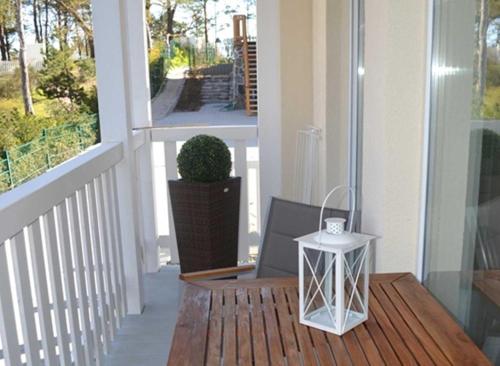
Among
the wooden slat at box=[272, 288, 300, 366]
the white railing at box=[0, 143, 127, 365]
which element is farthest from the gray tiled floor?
the wooden slat at box=[272, 288, 300, 366]

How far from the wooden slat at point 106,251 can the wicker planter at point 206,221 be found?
670mm

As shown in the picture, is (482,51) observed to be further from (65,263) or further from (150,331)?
(150,331)

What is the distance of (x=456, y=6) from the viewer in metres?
1.48

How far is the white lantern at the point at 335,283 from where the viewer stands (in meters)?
1.38

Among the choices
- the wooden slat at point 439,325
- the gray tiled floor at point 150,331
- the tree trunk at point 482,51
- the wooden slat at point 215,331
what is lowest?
the gray tiled floor at point 150,331

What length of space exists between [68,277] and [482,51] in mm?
1775

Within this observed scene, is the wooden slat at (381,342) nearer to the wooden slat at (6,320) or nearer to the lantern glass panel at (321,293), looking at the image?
the lantern glass panel at (321,293)

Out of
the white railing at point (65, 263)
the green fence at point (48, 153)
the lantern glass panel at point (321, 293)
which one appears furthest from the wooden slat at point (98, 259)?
the green fence at point (48, 153)

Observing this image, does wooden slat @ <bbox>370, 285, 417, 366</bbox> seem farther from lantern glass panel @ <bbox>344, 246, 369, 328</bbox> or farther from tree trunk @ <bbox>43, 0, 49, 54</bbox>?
tree trunk @ <bbox>43, 0, 49, 54</bbox>

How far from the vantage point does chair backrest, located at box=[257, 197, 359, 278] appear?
2.39 metres

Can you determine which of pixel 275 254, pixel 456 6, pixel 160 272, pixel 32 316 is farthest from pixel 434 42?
pixel 160 272

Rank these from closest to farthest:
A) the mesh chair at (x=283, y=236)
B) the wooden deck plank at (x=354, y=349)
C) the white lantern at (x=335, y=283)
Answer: the wooden deck plank at (x=354, y=349) < the white lantern at (x=335, y=283) < the mesh chair at (x=283, y=236)

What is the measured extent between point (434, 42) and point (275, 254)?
1.22 metres

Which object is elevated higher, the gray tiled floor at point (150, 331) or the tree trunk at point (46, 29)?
the tree trunk at point (46, 29)
